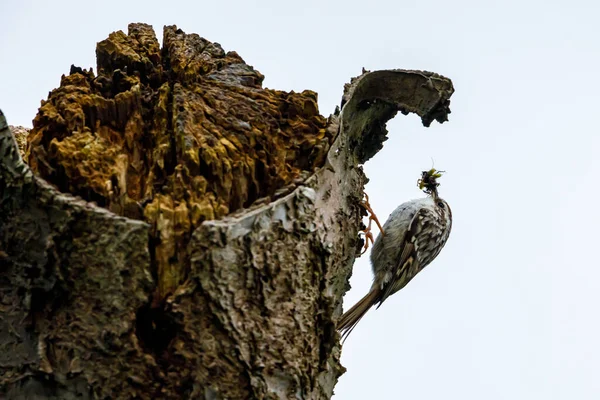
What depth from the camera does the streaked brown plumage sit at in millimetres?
3779

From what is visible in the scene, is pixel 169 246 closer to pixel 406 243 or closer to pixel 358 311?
pixel 358 311

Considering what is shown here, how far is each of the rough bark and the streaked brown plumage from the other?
1858mm

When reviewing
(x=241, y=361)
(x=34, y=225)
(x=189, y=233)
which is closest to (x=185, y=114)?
(x=189, y=233)

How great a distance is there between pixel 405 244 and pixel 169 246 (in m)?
2.53

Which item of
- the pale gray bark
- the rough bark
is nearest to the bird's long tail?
the rough bark

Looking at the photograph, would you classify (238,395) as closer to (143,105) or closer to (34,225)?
(34,225)

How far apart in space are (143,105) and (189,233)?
1.79 feet

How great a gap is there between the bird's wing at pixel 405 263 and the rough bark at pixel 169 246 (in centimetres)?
182

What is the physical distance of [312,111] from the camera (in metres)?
1.99

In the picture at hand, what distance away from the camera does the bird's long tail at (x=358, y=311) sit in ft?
10.5

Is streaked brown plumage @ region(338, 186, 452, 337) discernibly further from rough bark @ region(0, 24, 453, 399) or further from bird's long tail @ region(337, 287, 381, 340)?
rough bark @ region(0, 24, 453, 399)

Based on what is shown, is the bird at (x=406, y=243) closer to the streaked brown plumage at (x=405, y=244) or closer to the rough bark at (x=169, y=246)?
the streaked brown plumage at (x=405, y=244)

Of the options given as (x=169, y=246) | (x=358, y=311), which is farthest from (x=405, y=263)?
(x=169, y=246)

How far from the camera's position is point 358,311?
338cm
